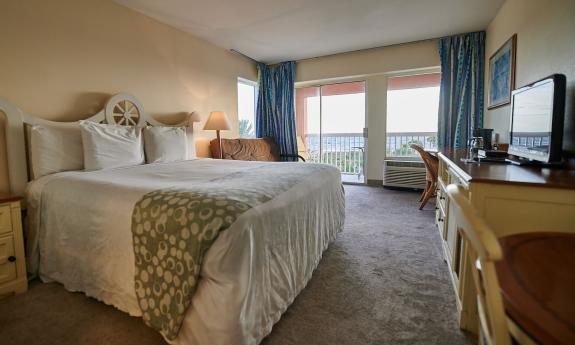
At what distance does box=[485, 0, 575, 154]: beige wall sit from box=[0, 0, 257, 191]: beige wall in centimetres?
371

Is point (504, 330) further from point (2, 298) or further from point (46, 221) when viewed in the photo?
point (2, 298)

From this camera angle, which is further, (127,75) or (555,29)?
(127,75)

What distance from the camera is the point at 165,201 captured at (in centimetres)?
134

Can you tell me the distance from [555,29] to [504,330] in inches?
90.4

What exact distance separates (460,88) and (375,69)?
1329 millimetres

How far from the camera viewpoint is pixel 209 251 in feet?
3.79

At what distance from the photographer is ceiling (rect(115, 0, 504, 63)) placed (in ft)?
9.95

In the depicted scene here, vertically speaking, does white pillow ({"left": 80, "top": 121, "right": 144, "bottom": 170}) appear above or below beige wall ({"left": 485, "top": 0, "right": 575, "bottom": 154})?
below

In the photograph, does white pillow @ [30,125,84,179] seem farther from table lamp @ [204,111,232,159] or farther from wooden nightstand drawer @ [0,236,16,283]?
table lamp @ [204,111,232,159]

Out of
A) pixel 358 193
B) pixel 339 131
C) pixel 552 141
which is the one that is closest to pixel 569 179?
pixel 552 141

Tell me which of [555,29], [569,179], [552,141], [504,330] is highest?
[555,29]

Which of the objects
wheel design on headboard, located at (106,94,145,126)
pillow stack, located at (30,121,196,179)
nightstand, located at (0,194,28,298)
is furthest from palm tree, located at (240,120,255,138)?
nightstand, located at (0,194,28,298)

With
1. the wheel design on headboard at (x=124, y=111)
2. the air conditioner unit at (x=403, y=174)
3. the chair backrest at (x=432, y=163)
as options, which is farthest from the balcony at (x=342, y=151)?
the wheel design on headboard at (x=124, y=111)

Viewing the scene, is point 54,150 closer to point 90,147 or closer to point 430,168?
point 90,147
